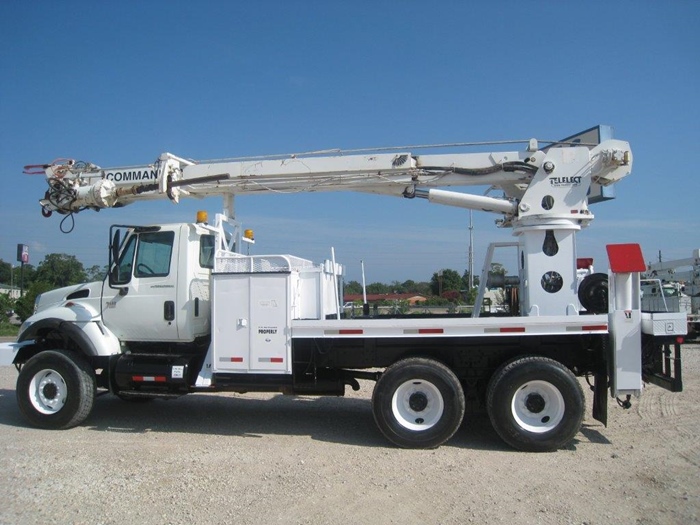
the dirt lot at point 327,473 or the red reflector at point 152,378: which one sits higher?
the red reflector at point 152,378

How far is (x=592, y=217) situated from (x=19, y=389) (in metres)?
8.04

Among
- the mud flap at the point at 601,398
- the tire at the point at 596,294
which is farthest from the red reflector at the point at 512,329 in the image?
the tire at the point at 596,294

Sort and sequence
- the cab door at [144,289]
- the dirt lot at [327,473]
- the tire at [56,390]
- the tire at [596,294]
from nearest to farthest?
the dirt lot at [327,473], the tire at [596,294], the tire at [56,390], the cab door at [144,289]

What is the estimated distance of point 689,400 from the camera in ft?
30.9

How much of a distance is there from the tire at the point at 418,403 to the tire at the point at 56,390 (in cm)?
398

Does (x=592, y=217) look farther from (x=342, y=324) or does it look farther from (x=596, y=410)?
(x=342, y=324)

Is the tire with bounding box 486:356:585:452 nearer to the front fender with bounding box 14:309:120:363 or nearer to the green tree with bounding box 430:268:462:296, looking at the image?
the front fender with bounding box 14:309:120:363

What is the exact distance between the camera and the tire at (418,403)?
688cm

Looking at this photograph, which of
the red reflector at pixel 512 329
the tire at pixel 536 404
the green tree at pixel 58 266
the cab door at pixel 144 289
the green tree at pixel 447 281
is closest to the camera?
the tire at pixel 536 404

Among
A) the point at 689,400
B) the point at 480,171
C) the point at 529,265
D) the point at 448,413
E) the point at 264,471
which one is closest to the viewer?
the point at 264,471

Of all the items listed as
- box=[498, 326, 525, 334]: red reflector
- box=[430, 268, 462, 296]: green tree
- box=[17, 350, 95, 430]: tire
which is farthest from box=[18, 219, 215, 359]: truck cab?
box=[430, 268, 462, 296]: green tree

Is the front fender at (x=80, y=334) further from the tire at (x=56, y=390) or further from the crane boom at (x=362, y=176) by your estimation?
the crane boom at (x=362, y=176)

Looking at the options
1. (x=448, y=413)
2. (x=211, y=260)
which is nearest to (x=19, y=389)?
(x=211, y=260)

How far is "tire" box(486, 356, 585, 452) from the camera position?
6.68 meters
